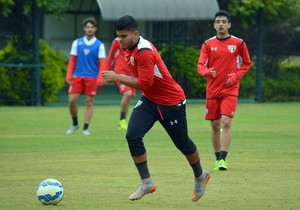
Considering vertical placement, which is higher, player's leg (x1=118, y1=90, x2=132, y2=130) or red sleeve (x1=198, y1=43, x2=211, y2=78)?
red sleeve (x1=198, y1=43, x2=211, y2=78)

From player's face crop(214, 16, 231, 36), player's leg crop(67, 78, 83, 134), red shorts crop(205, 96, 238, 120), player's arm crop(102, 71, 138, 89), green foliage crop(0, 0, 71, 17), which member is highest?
player's face crop(214, 16, 231, 36)

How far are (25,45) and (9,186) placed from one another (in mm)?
16381

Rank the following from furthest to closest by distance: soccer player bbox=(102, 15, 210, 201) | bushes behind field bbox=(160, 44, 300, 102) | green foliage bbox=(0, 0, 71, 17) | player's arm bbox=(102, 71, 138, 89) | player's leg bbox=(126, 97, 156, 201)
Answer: bushes behind field bbox=(160, 44, 300, 102) < green foliage bbox=(0, 0, 71, 17) < player's leg bbox=(126, 97, 156, 201) < soccer player bbox=(102, 15, 210, 201) < player's arm bbox=(102, 71, 138, 89)

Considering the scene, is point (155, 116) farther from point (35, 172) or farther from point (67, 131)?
point (67, 131)

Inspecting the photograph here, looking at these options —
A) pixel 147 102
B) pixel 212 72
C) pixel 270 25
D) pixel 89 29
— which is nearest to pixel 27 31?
pixel 270 25

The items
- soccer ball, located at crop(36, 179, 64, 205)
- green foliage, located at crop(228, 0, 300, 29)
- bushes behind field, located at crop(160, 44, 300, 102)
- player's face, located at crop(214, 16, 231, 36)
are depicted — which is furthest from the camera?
bushes behind field, located at crop(160, 44, 300, 102)

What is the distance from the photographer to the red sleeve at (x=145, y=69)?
988 centimetres

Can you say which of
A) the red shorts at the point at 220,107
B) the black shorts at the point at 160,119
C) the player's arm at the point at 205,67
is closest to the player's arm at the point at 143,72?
the black shorts at the point at 160,119

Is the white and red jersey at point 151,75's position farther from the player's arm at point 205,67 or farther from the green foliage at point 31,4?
the green foliage at point 31,4

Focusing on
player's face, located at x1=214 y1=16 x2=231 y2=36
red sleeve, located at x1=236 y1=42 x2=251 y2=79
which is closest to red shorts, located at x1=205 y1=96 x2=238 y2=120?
red sleeve, located at x1=236 y1=42 x2=251 y2=79

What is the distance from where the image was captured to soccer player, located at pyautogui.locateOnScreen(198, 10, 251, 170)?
530 inches

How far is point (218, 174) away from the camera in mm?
12625

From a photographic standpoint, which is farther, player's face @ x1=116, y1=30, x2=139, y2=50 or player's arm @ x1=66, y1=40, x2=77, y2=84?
player's arm @ x1=66, y1=40, x2=77, y2=84

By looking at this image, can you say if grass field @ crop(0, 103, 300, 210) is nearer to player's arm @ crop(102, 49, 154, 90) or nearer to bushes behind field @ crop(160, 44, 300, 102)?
player's arm @ crop(102, 49, 154, 90)
